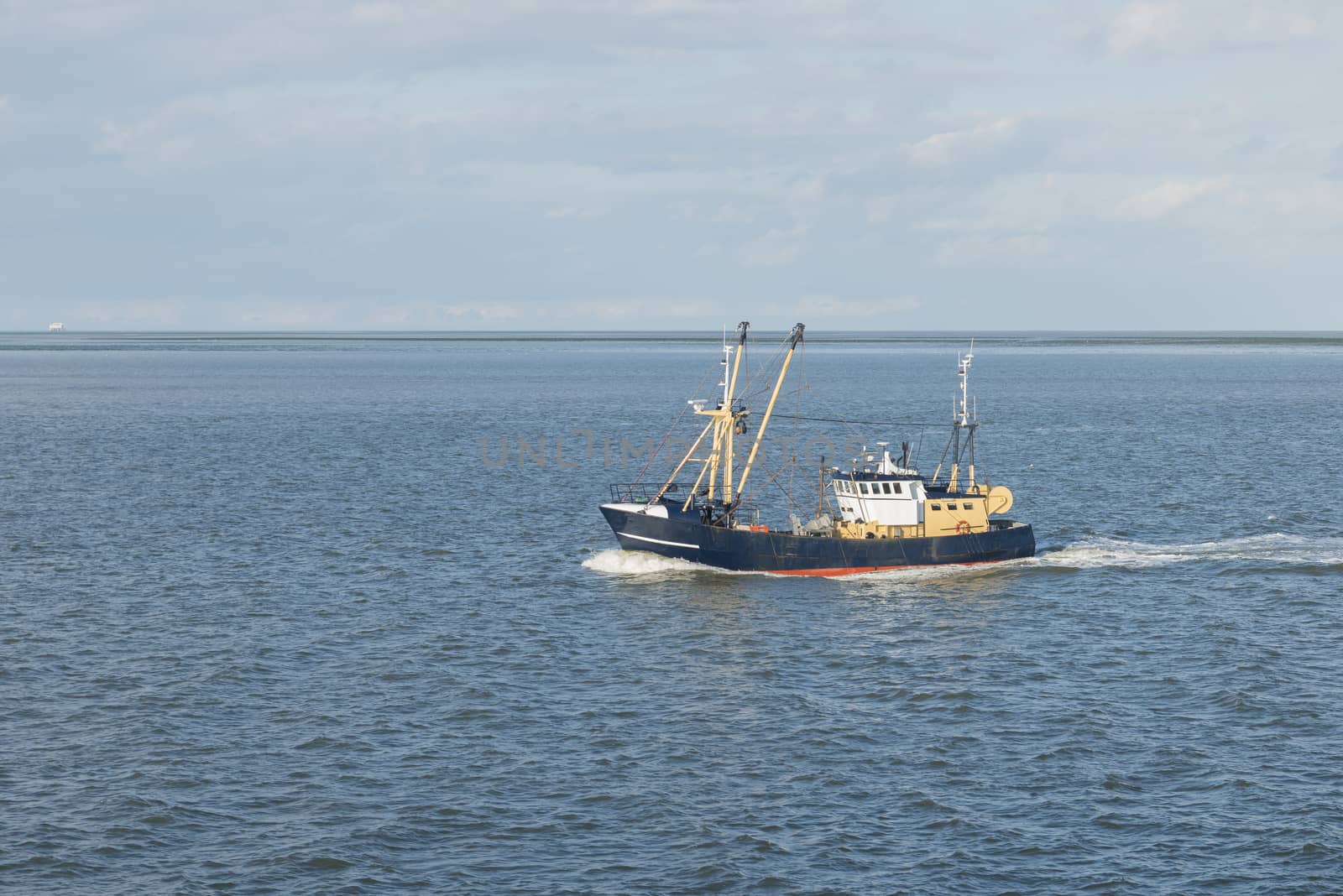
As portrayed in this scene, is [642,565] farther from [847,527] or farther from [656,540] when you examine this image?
[847,527]

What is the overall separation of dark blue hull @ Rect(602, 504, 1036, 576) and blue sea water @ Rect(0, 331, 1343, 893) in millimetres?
1203

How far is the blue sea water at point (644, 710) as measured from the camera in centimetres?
3772

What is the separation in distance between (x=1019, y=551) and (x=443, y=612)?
33.1 m

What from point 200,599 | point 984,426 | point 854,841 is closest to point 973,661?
point 854,841

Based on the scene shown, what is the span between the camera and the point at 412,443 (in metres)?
148

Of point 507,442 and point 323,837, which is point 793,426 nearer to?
point 507,442

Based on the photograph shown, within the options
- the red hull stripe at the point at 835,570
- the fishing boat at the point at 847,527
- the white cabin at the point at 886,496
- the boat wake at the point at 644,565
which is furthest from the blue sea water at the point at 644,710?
the white cabin at the point at 886,496

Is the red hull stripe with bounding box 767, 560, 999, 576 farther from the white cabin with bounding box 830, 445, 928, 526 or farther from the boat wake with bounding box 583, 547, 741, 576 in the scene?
the white cabin with bounding box 830, 445, 928, 526

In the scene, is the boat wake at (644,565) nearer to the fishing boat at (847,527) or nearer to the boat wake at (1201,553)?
the fishing boat at (847,527)

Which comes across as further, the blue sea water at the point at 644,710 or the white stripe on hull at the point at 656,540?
the white stripe on hull at the point at 656,540

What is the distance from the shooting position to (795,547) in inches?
2945

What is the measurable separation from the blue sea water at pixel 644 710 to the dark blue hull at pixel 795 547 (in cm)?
120

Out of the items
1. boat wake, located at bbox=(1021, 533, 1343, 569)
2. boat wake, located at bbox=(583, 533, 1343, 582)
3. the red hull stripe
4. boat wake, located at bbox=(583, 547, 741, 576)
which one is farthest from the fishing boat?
boat wake, located at bbox=(1021, 533, 1343, 569)

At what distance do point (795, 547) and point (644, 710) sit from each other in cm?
2609
